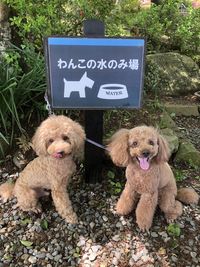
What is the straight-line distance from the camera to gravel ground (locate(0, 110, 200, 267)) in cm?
283

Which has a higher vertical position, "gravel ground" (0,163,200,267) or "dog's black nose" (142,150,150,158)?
"dog's black nose" (142,150,150,158)

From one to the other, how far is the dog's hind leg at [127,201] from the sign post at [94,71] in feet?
2.39

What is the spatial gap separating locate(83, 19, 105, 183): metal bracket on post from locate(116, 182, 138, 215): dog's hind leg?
0.44 metres

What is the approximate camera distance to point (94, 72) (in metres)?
3.00

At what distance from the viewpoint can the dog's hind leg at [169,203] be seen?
314 cm

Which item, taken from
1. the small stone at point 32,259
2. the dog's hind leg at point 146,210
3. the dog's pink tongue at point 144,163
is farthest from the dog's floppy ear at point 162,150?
the small stone at point 32,259

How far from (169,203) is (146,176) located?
0.41 metres

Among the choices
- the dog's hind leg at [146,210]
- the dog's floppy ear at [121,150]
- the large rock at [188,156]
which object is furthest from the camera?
the large rock at [188,156]

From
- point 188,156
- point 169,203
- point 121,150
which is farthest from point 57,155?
point 188,156

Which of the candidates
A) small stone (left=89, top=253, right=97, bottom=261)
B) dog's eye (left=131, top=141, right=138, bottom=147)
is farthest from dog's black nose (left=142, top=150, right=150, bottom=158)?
small stone (left=89, top=253, right=97, bottom=261)

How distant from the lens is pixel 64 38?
2875 millimetres

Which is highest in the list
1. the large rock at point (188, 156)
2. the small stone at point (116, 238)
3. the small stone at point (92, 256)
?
the large rock at point (188, 156)

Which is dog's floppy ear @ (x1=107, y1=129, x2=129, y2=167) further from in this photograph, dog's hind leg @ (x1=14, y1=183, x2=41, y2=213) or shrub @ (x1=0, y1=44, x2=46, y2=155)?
shrub @ (x1=0, y1=44, x2=46, y2=155)

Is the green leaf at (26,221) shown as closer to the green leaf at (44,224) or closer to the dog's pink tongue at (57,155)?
the green leaf at (44,224)
